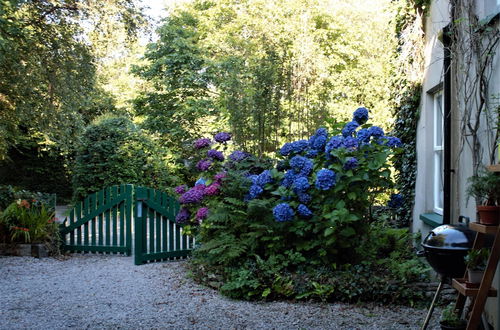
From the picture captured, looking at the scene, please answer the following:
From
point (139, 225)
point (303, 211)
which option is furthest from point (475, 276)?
point (139, 225)

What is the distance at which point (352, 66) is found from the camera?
15.4 meters

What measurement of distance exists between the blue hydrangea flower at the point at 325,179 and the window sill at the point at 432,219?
1228 mm

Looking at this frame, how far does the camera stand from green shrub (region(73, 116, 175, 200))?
11.9 metres

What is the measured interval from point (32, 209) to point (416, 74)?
20.6ft

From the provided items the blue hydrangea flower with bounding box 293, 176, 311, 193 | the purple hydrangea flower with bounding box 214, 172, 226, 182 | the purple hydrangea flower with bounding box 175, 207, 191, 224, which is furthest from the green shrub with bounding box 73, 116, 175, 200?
the blue hydrangea flower with bounding box 293, 176, 311, 193

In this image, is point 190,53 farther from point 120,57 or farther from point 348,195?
point 348,195

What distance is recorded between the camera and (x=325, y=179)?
4855mm

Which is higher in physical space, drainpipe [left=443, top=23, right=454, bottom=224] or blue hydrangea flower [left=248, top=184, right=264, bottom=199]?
drainpipe [left=443, top=23, right=454, bottom=224]

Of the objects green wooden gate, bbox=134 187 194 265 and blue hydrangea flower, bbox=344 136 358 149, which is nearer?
blue hydrangea flower, bbox=344 136 358 149

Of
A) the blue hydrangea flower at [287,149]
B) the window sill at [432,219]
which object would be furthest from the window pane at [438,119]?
the blue hydrangea flower at [287,149]

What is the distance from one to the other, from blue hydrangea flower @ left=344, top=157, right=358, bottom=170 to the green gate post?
3258 mm

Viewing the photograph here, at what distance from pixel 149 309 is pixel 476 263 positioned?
9.88ft

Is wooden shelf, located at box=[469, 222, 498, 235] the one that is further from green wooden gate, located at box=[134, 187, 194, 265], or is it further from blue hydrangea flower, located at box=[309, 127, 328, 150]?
green wooden gate, located at box=[134, 187, 194, 265]

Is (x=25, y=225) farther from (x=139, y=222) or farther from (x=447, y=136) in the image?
(x=447, y=136)
